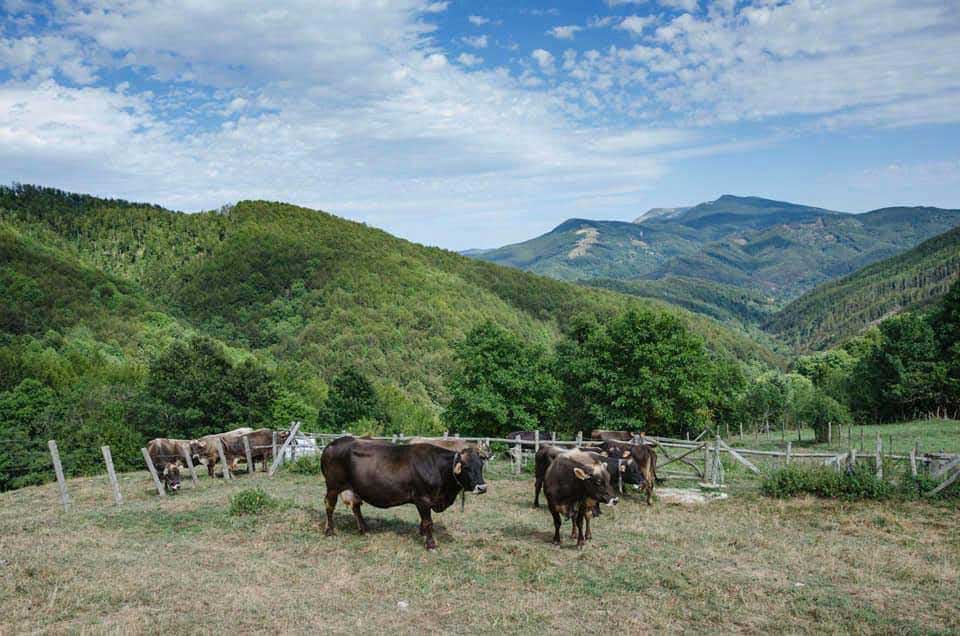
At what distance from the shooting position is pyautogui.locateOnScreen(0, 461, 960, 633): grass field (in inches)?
329

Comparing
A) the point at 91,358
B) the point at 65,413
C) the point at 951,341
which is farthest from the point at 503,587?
the point at 91,358

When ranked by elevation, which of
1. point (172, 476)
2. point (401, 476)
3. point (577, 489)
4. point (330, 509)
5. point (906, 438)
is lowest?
point (906, 438)

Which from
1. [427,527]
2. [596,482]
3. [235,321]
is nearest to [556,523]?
[596,482]

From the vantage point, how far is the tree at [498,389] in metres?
36.3

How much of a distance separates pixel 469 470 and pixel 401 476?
1477mm

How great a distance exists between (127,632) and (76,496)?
1364cm

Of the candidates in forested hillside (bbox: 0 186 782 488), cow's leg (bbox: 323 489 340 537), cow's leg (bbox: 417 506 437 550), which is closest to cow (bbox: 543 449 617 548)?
cow's leg (bbox: 417 506 437 550)

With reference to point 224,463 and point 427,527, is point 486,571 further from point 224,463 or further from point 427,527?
point 224,463

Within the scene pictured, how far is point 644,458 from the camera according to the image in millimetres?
16875

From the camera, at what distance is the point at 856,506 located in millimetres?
Answer: 14750

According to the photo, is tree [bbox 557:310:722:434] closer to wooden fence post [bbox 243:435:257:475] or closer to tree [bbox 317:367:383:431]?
tree [bbox 317:367:383:431]

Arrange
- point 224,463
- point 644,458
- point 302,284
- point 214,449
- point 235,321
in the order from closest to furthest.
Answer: point 644,458 → point 224,463 → point 214,449 → point 235,321 → point 302,284

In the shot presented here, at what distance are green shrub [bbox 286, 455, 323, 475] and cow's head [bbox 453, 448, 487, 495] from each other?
11.1 meters

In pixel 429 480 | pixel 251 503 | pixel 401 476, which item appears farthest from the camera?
pixel 251 503
